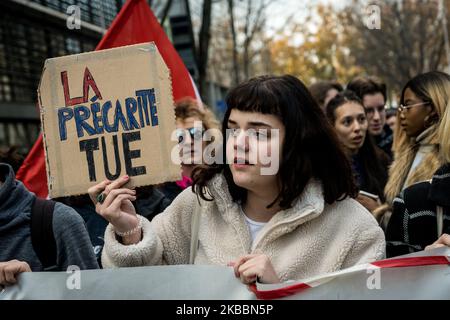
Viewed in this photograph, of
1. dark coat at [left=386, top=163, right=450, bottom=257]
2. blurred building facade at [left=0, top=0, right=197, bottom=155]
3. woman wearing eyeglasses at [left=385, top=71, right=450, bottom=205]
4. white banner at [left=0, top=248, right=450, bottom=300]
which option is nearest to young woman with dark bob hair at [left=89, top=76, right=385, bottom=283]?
white banner at [left=0, top=248, right=450, bottom=300]

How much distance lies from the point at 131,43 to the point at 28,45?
11067mm

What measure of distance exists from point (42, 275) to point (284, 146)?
0.99m

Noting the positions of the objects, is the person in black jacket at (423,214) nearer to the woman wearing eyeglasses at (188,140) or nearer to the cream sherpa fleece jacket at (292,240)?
the cream sherpa fleece jacket at (292,240)

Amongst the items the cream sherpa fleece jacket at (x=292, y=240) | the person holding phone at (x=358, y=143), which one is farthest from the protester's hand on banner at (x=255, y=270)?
the person holding phone at (x=358, y=143)

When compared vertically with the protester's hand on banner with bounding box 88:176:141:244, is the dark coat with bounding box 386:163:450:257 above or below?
below

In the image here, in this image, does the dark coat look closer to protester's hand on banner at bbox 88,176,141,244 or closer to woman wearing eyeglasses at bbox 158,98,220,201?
protester's hand on banner at bbox 88,176,141,244

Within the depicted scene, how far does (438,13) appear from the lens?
67.5 feet

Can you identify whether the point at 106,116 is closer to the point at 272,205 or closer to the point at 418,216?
the point at 272,205

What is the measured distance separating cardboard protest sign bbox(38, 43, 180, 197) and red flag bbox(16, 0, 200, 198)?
1953 mm

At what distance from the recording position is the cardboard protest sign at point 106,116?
2215 millimetres

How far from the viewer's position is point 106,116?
2234 millimetres

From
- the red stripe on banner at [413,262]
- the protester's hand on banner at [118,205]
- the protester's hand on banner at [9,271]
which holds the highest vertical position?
the protester's hand on banner at [118,205]

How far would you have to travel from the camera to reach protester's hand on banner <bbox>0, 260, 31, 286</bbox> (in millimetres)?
2137

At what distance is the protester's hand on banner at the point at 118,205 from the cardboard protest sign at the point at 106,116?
0.05 meters
